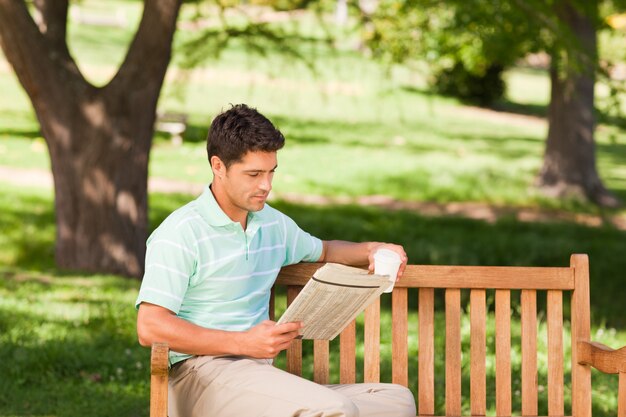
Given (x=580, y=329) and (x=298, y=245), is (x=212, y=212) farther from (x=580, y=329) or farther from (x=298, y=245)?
(x=580, y=329)

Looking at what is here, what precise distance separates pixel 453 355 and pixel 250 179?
1.16 m

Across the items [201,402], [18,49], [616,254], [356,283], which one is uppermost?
[18,49]

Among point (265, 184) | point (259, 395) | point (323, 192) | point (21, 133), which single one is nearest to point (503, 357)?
point (259, 395)

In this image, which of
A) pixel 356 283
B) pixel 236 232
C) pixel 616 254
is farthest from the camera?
pixel 616 254

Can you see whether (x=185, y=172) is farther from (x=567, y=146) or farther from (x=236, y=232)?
(x=236, y=232)

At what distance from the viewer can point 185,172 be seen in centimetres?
1641

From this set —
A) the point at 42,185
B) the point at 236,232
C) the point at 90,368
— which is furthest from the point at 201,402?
the point at 42,185

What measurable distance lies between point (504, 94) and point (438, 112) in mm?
3507

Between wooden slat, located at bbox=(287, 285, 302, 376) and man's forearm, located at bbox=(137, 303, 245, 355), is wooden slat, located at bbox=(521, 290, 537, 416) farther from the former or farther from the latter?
man's forearm, located at bbox=(137, 303, 245, 355)

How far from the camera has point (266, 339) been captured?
3.35 metres

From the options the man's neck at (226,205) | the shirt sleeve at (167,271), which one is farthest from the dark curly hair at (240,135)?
the shirt sleeve at (167,271)

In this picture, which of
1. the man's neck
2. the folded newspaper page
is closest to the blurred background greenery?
the folded newspaper page

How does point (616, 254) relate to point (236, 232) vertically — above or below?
below

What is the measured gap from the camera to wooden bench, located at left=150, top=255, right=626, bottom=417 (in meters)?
4.12
